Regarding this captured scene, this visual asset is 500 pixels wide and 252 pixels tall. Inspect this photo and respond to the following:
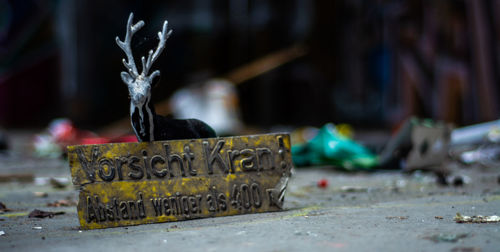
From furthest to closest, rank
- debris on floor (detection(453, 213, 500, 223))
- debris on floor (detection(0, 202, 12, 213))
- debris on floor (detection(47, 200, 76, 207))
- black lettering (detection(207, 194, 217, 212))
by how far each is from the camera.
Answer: debris on floor (detection(47, 200, 76, 207)), debris on floor (detection(0, 202, 12, 213)), black lettering (detection(207, 194, 217, 212)), debris on floor (detection(453, 213, 500, 223))

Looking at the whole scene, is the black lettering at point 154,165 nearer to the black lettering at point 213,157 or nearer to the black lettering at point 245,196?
the black lettering at point 213,157

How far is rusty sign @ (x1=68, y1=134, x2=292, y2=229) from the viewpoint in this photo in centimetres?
373

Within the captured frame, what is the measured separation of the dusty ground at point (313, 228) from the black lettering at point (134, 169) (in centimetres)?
32

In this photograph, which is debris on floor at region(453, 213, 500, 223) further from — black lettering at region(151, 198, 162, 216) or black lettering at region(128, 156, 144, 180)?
black lettering at region(128, 156, 144, 180)

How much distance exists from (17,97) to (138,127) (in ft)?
46.0

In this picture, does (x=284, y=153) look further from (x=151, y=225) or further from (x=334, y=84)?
(x=334, y=84)

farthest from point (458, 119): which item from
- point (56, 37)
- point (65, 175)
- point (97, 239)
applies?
point (56, 37)

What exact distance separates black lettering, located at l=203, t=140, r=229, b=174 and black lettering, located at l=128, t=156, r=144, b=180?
16.9 inches

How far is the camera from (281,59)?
55.1 ft

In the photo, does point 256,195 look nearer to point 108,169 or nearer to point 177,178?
point 177,178

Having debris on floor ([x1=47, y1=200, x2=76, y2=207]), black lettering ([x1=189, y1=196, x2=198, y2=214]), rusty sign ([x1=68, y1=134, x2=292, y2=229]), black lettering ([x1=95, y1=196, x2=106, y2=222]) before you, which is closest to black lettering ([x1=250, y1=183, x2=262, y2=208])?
rusty sign ([x1=68, y1=134, x2=292, y2=229])

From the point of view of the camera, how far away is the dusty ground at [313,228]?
3010mm

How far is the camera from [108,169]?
3.76m

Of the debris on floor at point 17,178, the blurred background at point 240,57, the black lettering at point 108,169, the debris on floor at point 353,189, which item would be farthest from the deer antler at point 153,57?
the blurred background at point 240,57
